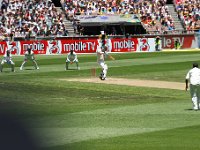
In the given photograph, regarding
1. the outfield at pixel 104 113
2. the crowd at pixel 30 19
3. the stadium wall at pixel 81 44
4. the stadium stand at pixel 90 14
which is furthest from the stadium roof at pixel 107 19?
the outfield at pixel 104 113

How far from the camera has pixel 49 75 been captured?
34.6 m

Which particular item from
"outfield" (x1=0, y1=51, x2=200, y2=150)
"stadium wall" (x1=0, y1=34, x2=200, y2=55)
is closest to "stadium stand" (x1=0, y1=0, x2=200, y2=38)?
"stadium wall" (x1=0, y1=34, x2=200, y2=55)

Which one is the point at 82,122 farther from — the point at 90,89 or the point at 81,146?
the point at 90,89

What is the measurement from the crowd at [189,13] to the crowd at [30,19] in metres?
16.7

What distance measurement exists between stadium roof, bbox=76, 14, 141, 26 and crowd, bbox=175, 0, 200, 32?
7301mm

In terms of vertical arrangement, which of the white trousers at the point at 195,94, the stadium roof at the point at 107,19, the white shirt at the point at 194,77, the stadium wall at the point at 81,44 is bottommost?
the stadium wall at the point at 81,44

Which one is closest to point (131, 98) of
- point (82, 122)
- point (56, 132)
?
point (82, 122)

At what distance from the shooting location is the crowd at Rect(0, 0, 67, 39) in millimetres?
65188

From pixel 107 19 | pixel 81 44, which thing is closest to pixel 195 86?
pixel 81 44

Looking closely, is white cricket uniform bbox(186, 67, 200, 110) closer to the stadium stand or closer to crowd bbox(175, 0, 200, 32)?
the stadium stand

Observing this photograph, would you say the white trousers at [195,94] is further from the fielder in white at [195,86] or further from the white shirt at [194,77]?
the white shirt at [194,77]

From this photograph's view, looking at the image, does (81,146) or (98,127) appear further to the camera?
(98,127)

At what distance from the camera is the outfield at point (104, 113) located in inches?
123

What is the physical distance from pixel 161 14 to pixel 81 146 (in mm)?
64583
